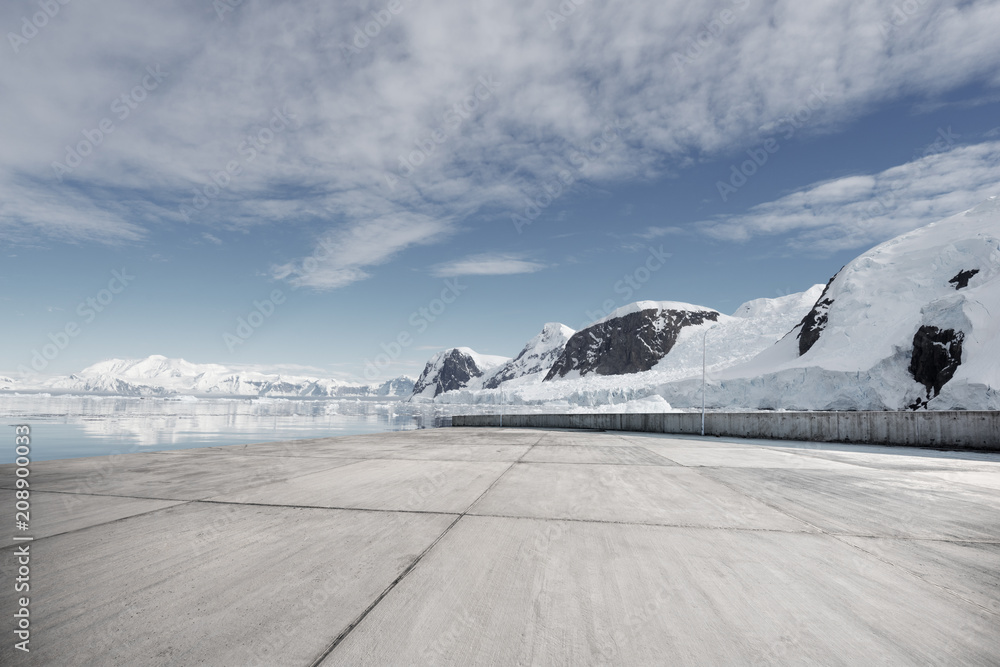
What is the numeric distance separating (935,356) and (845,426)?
1629 inches

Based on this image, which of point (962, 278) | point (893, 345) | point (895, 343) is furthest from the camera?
point (962, 278)

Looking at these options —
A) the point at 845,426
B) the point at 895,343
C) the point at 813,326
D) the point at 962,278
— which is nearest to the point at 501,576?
the point at 845,426

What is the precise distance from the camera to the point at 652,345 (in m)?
197

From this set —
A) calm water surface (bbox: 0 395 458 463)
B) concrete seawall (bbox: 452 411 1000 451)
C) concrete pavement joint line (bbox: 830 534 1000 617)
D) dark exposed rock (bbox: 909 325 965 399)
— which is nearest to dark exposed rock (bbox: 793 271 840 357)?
dark exposed rock (bbox: 909 325 965 399)

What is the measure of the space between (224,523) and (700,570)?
436 centimetres

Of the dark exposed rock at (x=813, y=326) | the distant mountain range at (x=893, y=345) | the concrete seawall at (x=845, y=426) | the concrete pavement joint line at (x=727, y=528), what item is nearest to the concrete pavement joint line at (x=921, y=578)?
the concrete pavement joint line at (x=727, y=528)

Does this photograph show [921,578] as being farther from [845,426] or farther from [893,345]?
[893,345]

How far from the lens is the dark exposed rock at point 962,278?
57.5 metres

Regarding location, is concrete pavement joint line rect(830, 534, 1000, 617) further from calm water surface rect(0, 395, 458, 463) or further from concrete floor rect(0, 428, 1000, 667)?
calm water surface rect(0, 395, 458, 463)

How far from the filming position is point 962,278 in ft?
193

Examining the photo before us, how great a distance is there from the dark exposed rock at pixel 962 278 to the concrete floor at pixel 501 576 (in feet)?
230

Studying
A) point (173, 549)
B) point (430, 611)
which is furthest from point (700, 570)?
point (173, 549)

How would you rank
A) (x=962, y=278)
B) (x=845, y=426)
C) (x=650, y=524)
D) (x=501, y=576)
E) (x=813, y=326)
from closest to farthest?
(x=501, y=576)
(x=650, y=524)
(x=845, y=426)
(x=962, y=278)
(x=813, y=326)

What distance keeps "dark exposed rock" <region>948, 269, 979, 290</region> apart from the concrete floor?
70.3 metres
